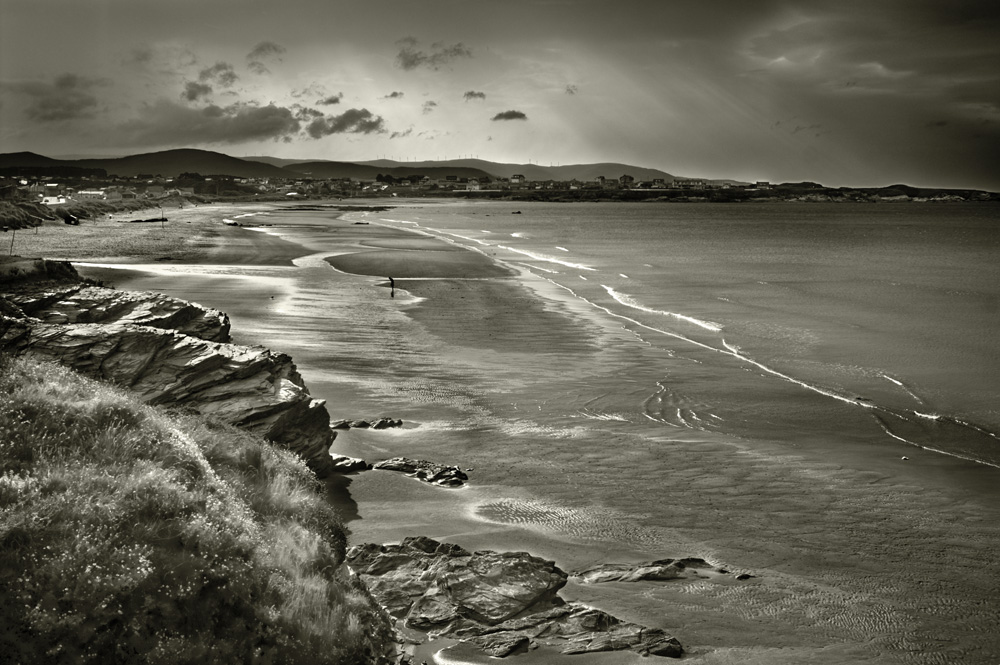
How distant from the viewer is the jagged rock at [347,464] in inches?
491

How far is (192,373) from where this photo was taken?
37.4ft

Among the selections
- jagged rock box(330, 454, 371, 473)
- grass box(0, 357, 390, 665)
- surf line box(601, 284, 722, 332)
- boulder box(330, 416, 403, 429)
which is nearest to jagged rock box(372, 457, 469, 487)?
→ jagged rock box(330, 454, 371, 473)

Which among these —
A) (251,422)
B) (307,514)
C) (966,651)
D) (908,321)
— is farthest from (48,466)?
(908,321)

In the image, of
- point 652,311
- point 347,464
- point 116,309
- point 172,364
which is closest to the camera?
point 172,364

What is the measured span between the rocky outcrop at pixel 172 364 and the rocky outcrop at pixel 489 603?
281 centimetres

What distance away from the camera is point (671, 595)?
29.7 ft

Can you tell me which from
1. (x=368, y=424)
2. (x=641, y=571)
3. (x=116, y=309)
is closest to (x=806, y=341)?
(x=368, y=424)

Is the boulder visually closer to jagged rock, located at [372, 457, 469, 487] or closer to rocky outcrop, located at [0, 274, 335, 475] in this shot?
jagged rock, located at [372, 457, 469, 487]

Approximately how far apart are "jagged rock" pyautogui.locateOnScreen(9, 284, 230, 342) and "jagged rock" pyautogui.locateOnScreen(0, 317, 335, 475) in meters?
0.69

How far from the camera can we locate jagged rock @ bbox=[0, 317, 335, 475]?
35.4 feet

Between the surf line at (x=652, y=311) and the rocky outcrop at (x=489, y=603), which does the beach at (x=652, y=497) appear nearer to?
the rocky outcrop at (x=489, y=603)

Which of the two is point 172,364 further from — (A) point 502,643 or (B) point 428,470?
(A) point 502,643

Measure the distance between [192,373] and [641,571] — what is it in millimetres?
7024

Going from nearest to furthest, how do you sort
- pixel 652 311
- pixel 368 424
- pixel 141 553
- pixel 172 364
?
pixel 141 553
pixel 172 364
pixel 368 424
pixel 652 311
